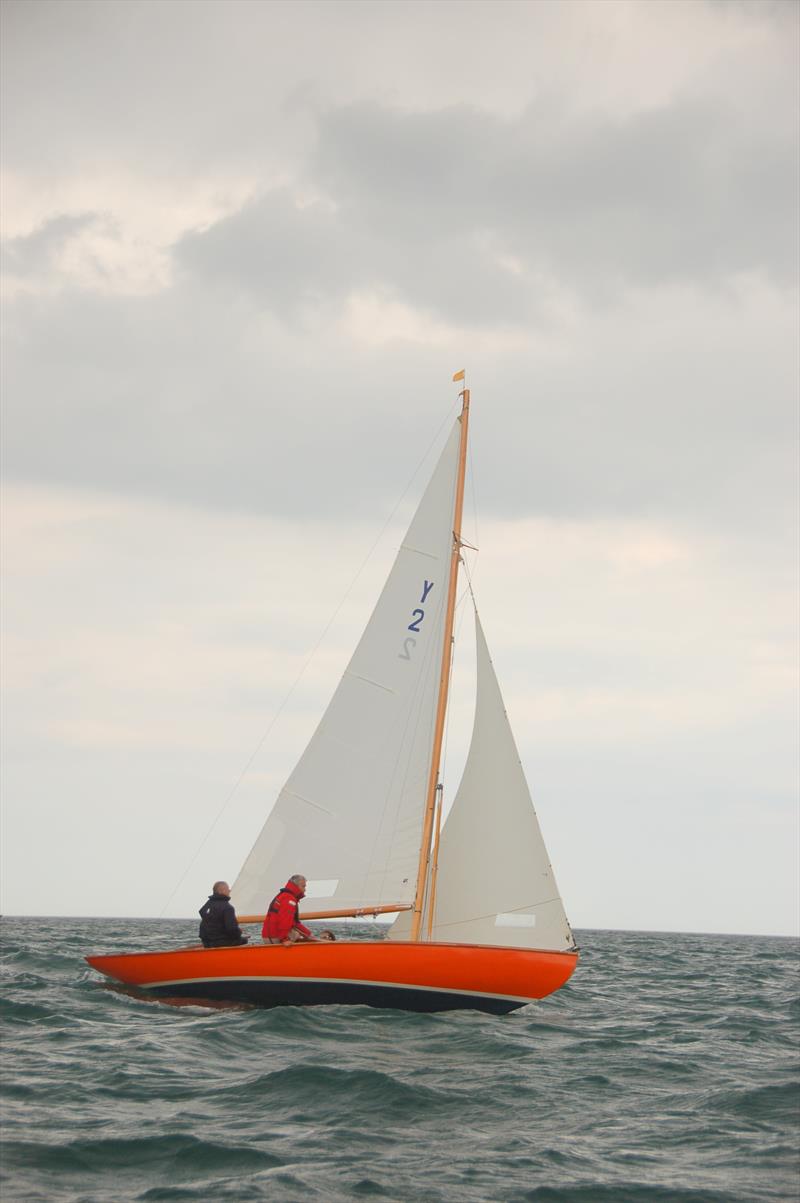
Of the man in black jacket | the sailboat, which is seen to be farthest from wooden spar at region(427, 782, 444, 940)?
the man in black jacket

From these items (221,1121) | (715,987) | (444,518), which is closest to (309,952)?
(221,1121)

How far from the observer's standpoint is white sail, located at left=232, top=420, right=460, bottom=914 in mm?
16672

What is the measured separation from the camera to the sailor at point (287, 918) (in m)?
15.5

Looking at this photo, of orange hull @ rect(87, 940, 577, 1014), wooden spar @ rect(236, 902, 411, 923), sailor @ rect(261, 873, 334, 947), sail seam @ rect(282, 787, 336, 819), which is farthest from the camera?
sail seam @ rect(282, 787, 336, 819)

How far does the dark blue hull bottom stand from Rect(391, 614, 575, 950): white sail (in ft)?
3.96

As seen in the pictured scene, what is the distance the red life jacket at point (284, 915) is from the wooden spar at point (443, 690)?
173 cm

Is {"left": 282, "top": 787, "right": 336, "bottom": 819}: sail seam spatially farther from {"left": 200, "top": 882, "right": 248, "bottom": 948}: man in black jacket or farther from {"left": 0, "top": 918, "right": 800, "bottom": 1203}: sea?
{"left": 0, "top": 918, "right": 800, "bottom": 1203}: sea

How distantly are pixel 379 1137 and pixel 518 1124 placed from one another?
1.38m

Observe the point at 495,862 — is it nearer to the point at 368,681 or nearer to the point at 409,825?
the point at 409,825

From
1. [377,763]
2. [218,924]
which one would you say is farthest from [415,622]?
[218,924]

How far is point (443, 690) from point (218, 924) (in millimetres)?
4743

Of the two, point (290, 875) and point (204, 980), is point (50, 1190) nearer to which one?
point (204, 980)

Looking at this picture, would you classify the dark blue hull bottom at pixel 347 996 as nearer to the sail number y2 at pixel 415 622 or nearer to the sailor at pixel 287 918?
the sailor at pixel 287 918

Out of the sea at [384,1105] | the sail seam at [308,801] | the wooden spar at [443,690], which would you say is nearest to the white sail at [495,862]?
the wooden spar at [443,690]
